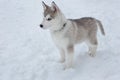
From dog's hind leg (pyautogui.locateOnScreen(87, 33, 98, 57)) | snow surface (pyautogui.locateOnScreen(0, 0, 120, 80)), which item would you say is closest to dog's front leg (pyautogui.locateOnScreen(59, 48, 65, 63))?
snow surface (pyautogui.locateOnScreen(0, 0, 120, 80))

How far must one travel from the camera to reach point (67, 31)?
15.1ft

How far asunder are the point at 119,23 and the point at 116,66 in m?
2.19

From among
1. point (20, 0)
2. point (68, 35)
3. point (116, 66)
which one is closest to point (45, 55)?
point (68, 35)

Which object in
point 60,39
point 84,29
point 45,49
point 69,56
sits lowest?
point 45,49

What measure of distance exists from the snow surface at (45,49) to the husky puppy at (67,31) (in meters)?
0.26

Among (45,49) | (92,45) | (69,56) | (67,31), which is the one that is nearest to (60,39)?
(67,31)

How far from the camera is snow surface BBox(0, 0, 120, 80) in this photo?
4.73 m

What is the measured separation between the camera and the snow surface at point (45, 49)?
473cm

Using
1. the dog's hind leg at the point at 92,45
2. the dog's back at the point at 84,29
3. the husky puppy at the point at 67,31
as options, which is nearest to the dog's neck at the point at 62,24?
the husky puppy at the point at 67,31

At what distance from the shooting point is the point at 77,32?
486 cm

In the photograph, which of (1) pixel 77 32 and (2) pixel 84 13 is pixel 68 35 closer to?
(1) pixel 77 32

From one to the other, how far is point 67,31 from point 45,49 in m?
1.15

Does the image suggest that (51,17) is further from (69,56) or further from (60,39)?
(69,56)

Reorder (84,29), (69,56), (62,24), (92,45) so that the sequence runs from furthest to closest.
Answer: (92,45) → (84,29) → (69,56) → (62,24)
